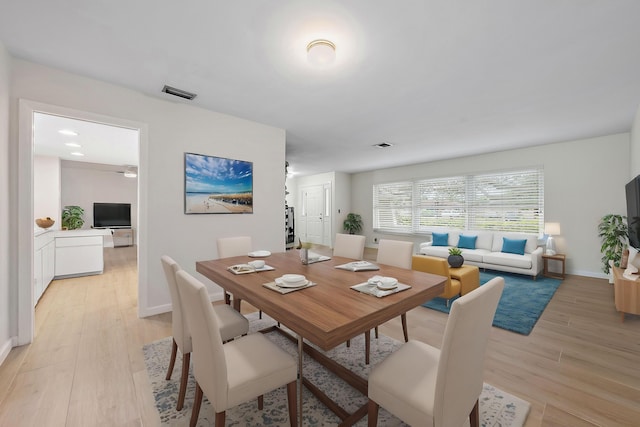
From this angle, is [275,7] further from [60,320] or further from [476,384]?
[60,320]

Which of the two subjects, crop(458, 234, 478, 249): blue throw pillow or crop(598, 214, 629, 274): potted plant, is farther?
crop(458, 234, 478, 249): blue throw pillow

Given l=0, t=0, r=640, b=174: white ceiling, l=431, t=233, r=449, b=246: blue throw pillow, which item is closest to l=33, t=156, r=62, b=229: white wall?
l=0, t=0, r=640, b=174: white ceiling

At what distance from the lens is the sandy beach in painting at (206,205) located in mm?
3256

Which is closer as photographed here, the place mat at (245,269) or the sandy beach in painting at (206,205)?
the place mat at (245,269)

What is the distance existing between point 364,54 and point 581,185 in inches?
203

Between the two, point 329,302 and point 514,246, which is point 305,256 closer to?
point 329,302

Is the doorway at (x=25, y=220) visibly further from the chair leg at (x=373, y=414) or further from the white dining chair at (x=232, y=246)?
the chair leg at (x=373, y=414)

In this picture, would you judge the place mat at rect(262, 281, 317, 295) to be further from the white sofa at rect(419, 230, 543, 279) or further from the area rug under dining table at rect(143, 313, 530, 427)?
the white sofa at rect(419, 230, 543, 279)

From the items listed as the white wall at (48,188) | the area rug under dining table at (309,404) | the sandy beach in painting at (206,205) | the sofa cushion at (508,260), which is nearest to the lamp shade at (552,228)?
the sofa cushion at (508,260)

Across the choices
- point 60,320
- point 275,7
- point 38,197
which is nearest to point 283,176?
point 275,7

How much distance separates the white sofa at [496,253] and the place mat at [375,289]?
4311 mm

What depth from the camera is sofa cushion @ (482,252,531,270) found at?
179 inches

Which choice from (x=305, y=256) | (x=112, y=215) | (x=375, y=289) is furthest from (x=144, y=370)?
(x=112, y=215)

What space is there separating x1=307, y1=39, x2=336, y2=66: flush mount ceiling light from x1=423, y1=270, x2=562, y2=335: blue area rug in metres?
3.02
